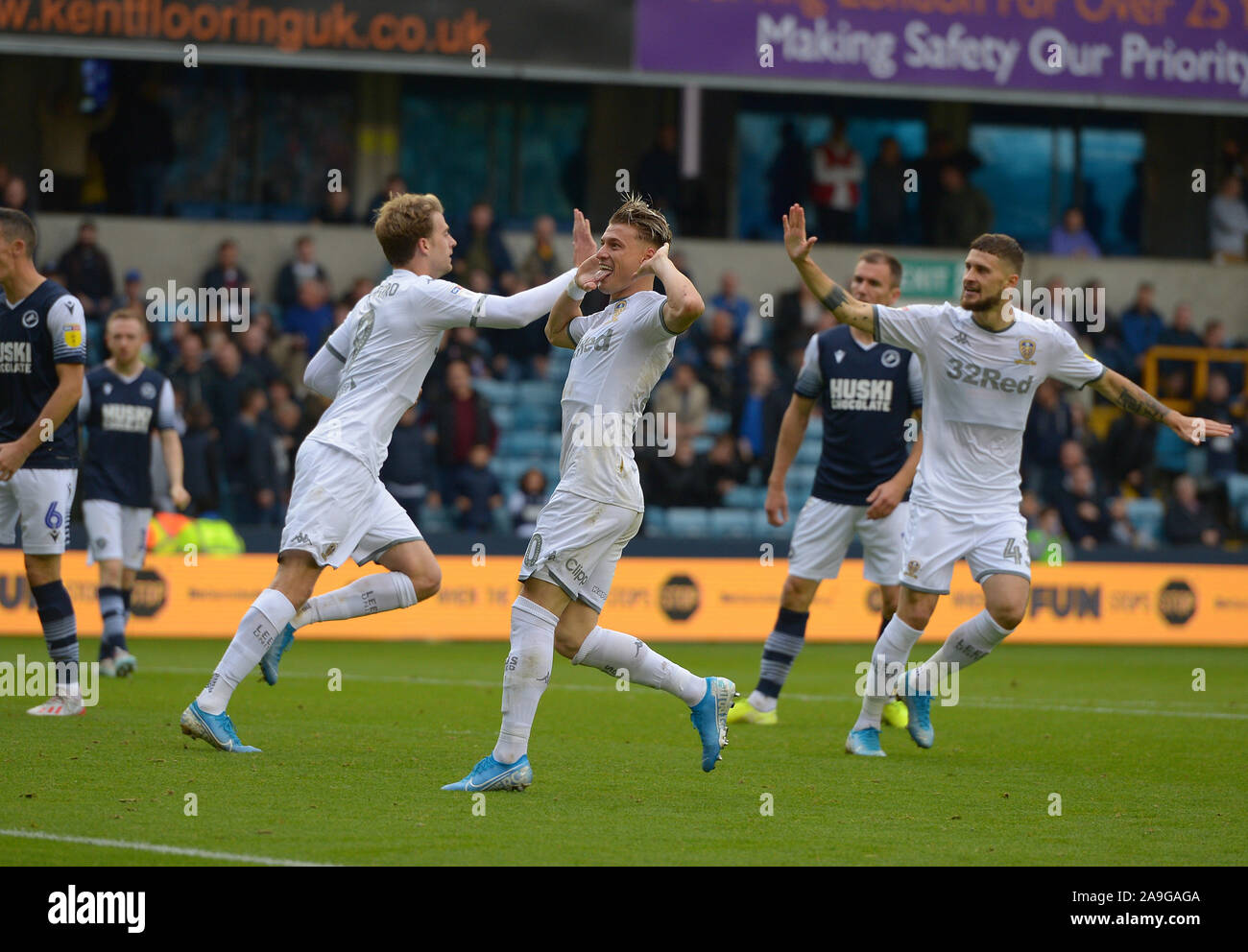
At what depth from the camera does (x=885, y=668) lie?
886 centimetres

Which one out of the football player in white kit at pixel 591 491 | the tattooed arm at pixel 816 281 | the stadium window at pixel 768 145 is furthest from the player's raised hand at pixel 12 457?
the stadium window at pixel 768 145

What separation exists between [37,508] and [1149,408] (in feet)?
18.5

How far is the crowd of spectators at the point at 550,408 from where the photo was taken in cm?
1800

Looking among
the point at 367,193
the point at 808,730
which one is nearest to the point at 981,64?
the point at 367,193

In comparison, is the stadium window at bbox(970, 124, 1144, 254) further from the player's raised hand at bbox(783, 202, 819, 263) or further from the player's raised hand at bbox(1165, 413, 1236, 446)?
the player's raised hand at bbox(783, 202, 819, 263)

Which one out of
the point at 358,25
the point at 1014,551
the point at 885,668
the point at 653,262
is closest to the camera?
the point at 653,262

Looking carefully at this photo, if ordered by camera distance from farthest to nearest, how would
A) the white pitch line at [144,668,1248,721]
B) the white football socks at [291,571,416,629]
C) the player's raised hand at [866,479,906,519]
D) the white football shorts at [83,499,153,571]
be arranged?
1. the white football shorts at [83,499,153,571]
2. the white pitch line at [144,668,1248,721]
3. the player's raised hand at [866,479,906,519]
4. the white football socks at [291,571,416,629]

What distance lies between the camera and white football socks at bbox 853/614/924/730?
8.83m

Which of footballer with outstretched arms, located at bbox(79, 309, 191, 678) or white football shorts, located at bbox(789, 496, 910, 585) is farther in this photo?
footballer with outstretched arms, located at bbox(79, 309, 191, 678)

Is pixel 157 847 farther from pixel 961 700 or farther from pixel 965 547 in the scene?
pixel 961 700

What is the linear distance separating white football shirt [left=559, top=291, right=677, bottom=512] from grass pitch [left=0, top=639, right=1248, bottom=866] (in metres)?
1.28

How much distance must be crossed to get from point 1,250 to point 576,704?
4643 millimetres

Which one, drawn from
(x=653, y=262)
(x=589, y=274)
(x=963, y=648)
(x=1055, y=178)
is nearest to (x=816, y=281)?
(x=653, y=262)

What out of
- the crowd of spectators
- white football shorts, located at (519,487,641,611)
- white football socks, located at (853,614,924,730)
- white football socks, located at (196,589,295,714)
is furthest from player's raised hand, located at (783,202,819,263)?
the crowd of spectators
